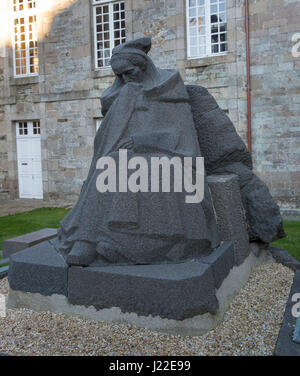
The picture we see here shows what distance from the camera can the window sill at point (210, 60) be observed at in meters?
9.12

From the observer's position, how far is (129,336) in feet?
8.32

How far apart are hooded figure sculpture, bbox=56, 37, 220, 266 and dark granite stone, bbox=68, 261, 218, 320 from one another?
13 centimetres

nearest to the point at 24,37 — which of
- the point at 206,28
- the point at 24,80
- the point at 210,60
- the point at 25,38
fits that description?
the point at 25,38

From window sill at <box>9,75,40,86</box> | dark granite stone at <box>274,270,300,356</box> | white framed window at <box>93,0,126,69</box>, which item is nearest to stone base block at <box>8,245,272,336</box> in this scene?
dark granite stone at <box>274,270,300,356</box>

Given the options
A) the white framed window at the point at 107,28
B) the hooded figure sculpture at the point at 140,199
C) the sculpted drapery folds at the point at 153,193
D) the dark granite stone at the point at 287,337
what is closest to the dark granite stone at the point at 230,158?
the sculpted drapery folds at the point at 153,193

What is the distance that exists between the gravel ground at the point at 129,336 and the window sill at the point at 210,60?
7.23m

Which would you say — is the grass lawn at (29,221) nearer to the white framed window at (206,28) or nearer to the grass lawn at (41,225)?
the grass lawn at (41,225)

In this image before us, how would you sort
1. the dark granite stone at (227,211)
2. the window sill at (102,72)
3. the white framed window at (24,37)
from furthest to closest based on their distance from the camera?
the white framed window at (24,37) → the window sill at (102,72) → the dark granite stone at (227,211)

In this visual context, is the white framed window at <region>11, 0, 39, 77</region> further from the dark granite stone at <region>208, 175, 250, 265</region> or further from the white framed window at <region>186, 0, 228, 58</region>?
the dark granite stone at <region>208, 175, 250, 265</region>

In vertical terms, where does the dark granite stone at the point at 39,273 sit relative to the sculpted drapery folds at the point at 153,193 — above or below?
below

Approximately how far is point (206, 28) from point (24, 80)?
220 inches

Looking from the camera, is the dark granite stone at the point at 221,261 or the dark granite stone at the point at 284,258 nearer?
the dark granite stone at the point at 221,261

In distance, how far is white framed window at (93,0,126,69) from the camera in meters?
10.9
